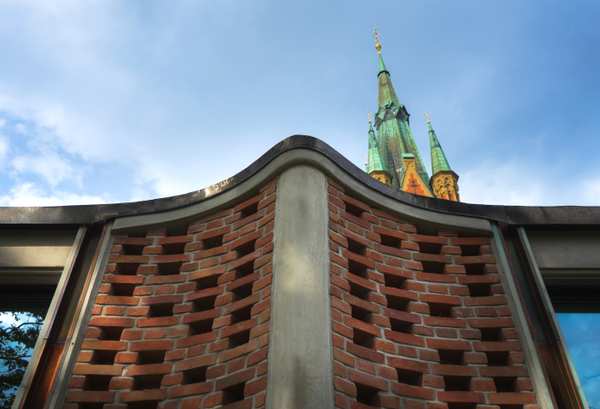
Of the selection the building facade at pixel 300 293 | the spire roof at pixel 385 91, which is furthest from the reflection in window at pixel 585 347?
the spire roof at pixel 385 91

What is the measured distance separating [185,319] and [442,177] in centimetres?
3717

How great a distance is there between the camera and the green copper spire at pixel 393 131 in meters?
45.3

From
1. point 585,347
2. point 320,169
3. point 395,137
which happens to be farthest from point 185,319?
point 395,137

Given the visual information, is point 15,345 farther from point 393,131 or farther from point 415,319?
point 393,131

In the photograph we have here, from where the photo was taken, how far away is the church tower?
38656 millimetres

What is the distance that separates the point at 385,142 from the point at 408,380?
46.9 m

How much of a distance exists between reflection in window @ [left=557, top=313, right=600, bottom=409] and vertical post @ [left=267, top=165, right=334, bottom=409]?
1.80 m

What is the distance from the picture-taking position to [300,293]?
9.77 feet

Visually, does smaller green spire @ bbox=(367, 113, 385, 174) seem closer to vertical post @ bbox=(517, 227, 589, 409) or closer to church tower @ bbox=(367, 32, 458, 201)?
church tower @ bbox=(367, 32, 458, 201)

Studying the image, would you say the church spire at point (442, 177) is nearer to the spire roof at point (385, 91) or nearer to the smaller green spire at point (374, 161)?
the smaller green spire at point (374, 161)

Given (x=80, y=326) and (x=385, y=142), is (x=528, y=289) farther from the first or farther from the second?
(x=385, y=142)

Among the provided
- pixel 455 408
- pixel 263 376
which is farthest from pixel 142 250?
pixel 455 408

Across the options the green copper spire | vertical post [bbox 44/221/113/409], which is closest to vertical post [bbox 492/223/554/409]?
vertical post [bbox 44/221/113/409]

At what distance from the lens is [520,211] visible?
4.12 m
